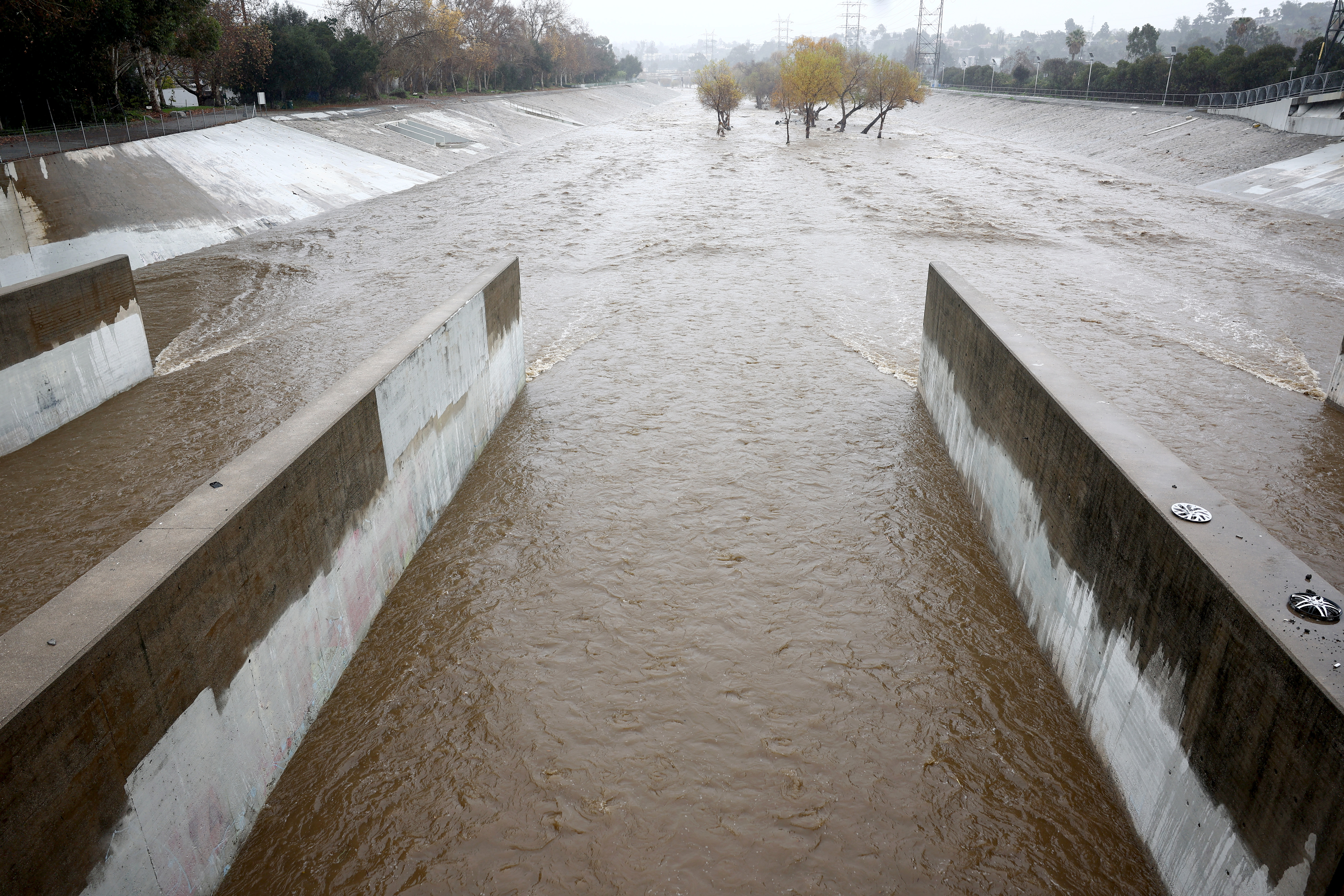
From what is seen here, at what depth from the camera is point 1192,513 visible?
185 inches

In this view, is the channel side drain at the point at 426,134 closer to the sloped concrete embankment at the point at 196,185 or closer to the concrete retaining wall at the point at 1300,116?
the sloped concrete embankment at the point at 196,185

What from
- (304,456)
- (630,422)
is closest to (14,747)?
(304,456)

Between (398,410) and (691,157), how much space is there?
44.4 metres

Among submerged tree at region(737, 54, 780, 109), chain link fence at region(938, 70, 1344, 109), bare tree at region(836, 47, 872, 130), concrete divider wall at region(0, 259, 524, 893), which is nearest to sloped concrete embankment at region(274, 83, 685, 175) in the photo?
bare tree at region(836, 47, 872, 130)

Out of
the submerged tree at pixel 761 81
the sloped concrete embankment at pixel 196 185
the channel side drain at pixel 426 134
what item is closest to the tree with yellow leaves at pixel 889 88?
the submerged tree at pixel 761 81

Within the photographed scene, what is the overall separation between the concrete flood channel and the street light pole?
1551 inches

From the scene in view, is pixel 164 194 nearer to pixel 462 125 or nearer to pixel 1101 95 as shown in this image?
pixel 462 125

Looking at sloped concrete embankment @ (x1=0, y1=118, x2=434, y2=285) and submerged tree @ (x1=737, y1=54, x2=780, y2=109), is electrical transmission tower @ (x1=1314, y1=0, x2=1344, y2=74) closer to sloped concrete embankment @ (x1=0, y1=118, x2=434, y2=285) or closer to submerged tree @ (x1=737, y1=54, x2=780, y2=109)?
sloped concrete embankment @ (x1=0, y1=118, x2=434, y2=285)

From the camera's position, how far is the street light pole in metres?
52.8

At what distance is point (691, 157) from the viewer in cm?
4838

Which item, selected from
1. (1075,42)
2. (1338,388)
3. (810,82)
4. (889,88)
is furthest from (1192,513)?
(1075,42)

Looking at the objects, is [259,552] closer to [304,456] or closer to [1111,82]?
[304,456]

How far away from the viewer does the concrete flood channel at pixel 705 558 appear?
5.02 metres

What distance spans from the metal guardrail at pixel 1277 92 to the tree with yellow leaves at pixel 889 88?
20358 mm
